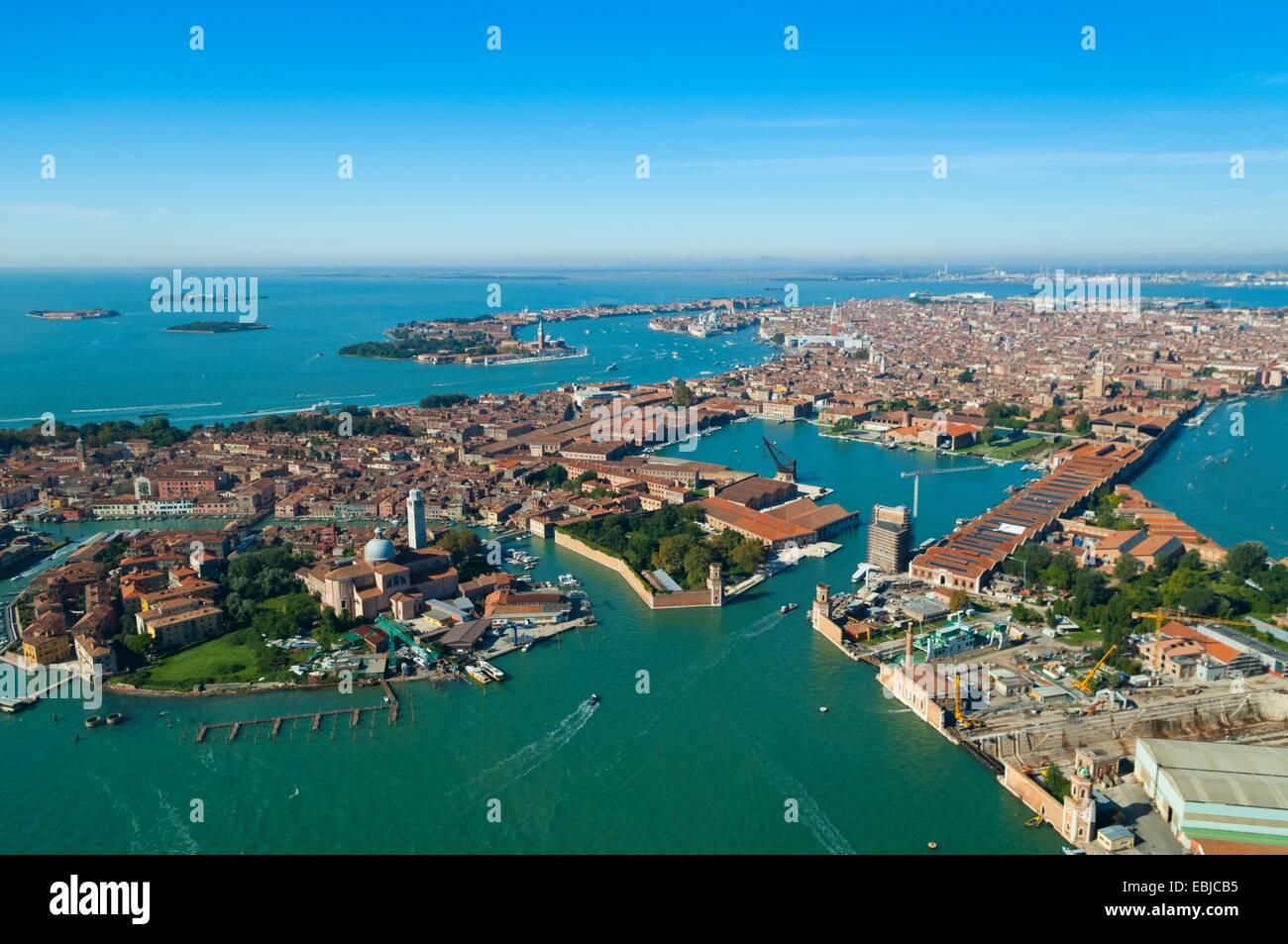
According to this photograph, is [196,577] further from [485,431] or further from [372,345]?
[372,345]

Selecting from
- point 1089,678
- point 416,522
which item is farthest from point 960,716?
point 416,522

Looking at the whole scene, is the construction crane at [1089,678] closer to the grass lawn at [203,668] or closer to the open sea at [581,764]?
the open sea at [581,764]

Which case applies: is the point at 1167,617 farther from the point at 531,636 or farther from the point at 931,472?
the point at 931,472

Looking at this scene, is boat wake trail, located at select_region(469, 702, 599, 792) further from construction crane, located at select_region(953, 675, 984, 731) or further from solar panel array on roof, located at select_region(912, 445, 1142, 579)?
solar panel array on roof, located at select_region(912, 445, 1142, 579)

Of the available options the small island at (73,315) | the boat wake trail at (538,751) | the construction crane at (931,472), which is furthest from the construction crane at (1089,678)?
the small island at (73,315)

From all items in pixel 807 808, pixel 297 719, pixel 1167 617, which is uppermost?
pixel 1167 617

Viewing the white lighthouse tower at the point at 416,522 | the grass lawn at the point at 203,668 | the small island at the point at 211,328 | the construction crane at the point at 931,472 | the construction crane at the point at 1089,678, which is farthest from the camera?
the small island at the point at 211,328

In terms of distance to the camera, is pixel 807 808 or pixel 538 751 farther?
pixel 538 751
